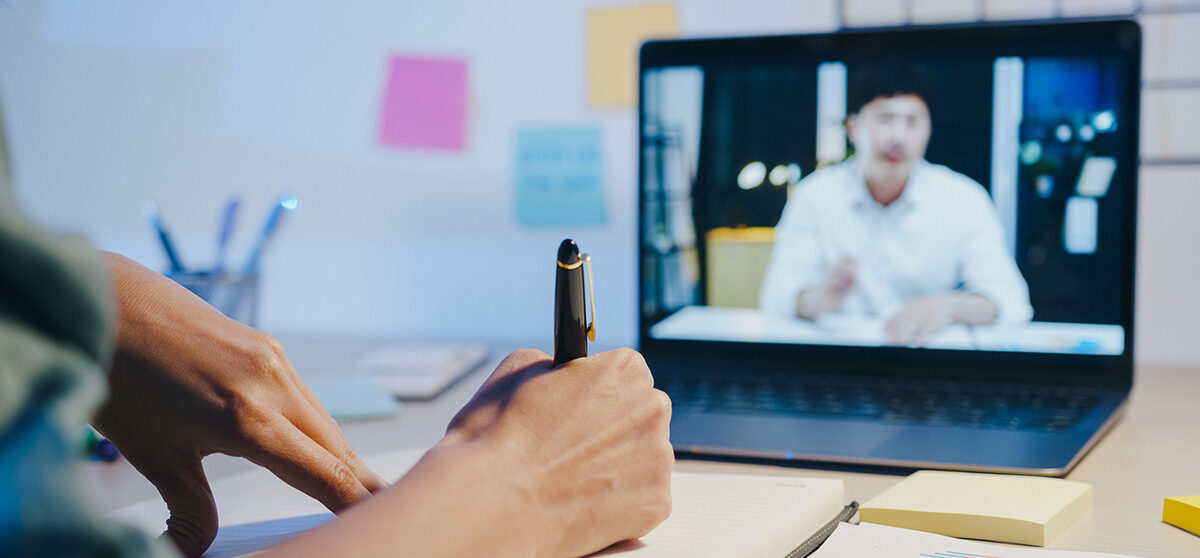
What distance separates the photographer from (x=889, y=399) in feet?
2.32

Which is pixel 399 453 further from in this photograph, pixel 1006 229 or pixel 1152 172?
pixel 1152 172

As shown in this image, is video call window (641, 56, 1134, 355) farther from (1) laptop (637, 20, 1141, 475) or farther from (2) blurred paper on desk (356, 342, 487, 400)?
(2) blurred paper on desk (356, 342, 487, 400)

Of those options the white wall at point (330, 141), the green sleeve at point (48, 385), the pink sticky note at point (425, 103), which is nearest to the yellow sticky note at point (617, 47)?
the white wall at point (330, 141)

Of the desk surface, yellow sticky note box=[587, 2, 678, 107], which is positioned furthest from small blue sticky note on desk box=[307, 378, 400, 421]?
yellow sticky note box=[587, 2, 678, 107]

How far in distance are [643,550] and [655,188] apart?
0.48 meters

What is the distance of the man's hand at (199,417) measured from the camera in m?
0.43

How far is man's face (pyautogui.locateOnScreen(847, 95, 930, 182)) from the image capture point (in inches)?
30.5

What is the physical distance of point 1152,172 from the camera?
89 centimetres

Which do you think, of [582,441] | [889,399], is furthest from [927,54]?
[582,441]

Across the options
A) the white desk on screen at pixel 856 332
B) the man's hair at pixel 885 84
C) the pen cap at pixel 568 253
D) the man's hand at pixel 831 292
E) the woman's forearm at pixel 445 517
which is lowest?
the white desk on screen at pixel 856 332

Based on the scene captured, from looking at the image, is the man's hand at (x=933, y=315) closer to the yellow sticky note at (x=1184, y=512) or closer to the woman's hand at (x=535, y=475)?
the yellow sticky note at (x=1184, y=512)

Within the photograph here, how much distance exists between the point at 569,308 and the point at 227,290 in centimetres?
50

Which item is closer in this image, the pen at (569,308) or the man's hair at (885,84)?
the pen at (569,308)

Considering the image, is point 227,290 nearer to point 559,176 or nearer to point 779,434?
point 559,176
